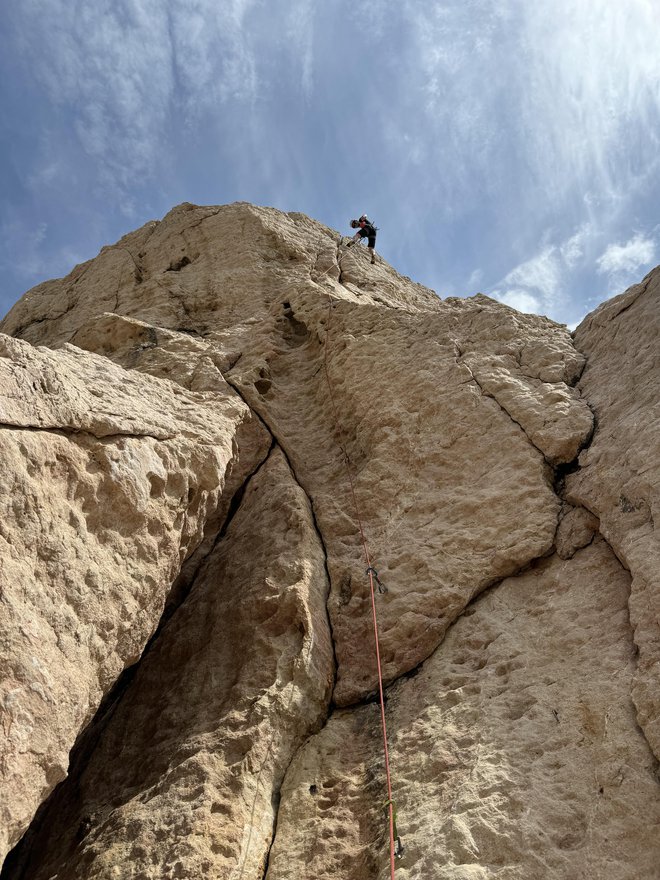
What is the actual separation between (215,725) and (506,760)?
191 cm

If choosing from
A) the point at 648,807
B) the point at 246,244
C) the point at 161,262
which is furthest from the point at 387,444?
the point at 161,262

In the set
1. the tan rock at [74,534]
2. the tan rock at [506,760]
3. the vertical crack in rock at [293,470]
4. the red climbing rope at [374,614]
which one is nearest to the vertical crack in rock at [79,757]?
the tan rock at [74,534]

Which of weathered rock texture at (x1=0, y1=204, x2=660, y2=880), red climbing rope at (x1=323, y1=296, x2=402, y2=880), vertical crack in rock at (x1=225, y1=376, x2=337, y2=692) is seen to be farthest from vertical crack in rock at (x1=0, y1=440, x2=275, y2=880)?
red climbing rope at (x1=323, y1=296, x2=402, y2=880)

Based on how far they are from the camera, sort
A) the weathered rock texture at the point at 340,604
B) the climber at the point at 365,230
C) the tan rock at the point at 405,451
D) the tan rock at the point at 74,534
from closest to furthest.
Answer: the tan rock at the point at 74,534 → the weathered rock texture at the point at 340,604 → the tan rock at the point at 405,451 → the climber at the point at 365,230

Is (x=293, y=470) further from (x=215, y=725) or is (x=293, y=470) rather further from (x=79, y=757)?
(x=79, y=757)

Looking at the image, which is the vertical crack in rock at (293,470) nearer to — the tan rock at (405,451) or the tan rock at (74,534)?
the tan rock at (405,451)

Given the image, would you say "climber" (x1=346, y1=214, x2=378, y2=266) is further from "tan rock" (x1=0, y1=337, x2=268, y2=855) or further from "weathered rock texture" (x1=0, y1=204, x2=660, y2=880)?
"tan rock" (x1=0, y1=337, x2=268, y2=855)

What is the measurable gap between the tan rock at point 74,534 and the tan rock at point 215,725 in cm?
71

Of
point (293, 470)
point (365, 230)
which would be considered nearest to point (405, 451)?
point (293, 470)

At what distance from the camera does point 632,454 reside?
4926mm

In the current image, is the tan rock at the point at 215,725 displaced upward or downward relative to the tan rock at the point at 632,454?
downward

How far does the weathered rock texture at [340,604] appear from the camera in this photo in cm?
351

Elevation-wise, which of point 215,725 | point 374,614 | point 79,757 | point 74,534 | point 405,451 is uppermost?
point 405,451

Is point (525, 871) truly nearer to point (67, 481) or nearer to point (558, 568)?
point (558, 568)
